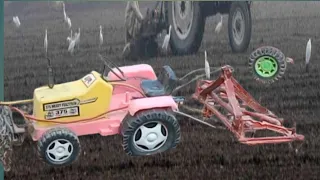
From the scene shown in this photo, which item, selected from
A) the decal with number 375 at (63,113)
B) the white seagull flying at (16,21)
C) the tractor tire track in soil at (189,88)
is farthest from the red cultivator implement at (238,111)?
the white seagull flying at (16,21)

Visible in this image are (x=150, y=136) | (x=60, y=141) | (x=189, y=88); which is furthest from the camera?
(x=189, y=88)

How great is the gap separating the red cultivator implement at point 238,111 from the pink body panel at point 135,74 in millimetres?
264

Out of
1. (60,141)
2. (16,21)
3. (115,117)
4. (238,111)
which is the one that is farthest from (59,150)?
(238,111)

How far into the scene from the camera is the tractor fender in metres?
2.74

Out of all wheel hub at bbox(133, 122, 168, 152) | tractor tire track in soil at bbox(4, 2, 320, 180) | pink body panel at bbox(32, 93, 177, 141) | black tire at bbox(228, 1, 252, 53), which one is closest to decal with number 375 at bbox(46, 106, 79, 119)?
pink body panel at bbox(32, 93, 177, 141)

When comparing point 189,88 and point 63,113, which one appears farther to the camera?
point 189,88

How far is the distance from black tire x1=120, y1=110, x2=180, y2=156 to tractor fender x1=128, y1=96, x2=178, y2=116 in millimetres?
25

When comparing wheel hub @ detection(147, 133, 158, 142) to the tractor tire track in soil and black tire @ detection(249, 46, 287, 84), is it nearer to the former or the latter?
the tractor tire track in soil

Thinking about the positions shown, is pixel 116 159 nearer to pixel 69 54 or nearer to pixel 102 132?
pixel 102 132

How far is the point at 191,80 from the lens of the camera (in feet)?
9.68

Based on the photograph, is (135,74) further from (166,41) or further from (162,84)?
(166,41)

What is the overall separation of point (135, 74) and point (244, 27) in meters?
0.64

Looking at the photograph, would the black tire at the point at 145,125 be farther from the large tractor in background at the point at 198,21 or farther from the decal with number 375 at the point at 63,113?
the large tractor in background at the point at 198,21

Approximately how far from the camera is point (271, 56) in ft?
9.82
